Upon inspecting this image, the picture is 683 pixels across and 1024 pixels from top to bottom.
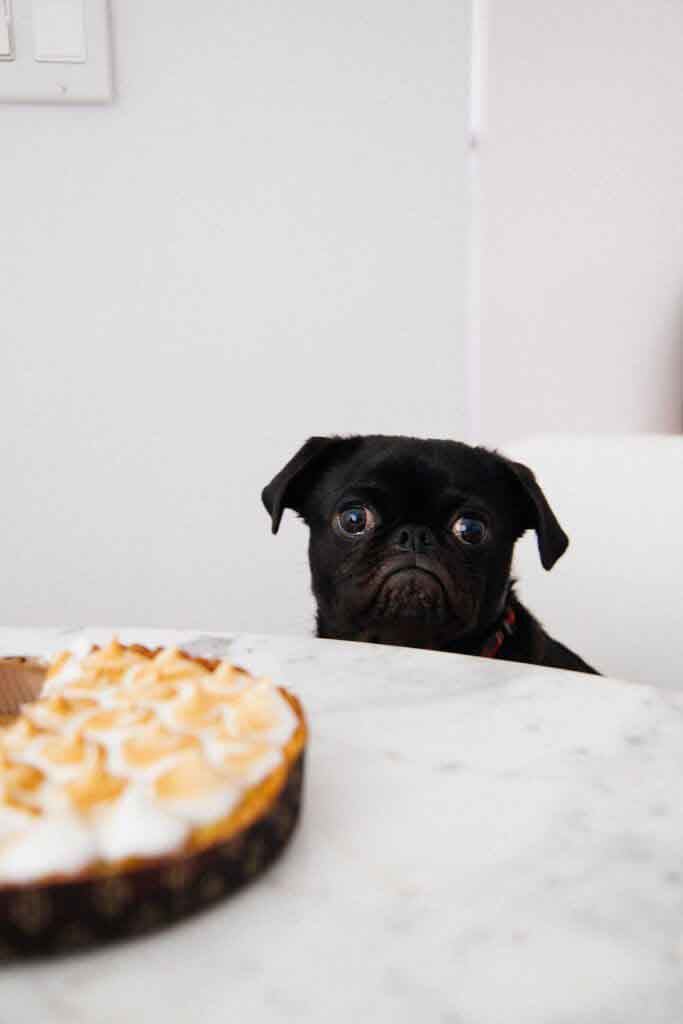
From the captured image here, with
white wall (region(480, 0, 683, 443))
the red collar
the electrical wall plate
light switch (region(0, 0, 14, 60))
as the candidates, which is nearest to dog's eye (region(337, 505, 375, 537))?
the red collar

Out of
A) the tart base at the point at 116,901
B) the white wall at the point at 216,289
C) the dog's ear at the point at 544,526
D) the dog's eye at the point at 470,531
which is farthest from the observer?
the white wall at the point at 216,289

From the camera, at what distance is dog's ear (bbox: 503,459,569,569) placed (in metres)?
1.20

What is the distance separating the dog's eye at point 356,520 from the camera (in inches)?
52.5

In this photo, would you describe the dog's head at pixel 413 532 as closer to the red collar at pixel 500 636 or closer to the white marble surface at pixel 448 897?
the red collar at pixel 500 636

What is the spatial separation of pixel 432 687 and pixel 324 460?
30.5 inches

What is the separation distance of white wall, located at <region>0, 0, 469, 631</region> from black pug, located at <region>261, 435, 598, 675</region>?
0.75m

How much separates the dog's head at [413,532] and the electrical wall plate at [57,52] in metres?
1.07

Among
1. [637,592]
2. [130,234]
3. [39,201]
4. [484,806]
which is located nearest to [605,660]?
[637,592]

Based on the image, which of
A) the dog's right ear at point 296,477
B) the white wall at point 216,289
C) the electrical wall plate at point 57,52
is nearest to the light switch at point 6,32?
the electrical wall plate at point 57,52

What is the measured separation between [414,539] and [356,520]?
9 centimetres

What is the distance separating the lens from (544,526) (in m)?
1.22

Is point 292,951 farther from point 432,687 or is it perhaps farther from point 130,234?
point 130,234

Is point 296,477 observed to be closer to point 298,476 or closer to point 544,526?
point 298,476

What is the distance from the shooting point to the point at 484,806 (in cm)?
50
